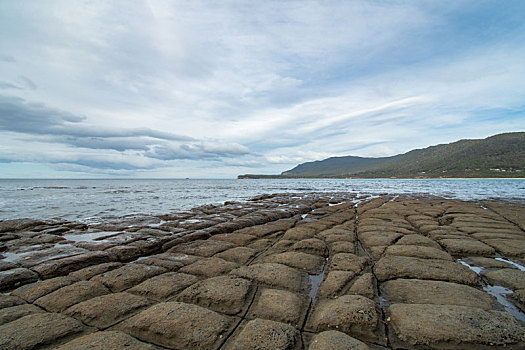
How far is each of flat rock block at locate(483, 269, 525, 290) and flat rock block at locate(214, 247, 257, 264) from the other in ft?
19.0

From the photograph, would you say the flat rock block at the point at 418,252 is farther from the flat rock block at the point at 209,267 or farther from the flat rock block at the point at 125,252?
the flat rock block at the point at 125,252

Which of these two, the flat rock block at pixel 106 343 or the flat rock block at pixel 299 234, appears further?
the flat rock block at pixel 299 234

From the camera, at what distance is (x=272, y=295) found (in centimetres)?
484

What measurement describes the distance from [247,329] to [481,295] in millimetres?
4453

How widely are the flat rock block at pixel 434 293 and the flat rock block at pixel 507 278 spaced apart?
99 centimetres

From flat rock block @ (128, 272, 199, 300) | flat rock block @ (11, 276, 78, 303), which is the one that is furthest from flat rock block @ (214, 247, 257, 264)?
flat rock block @ (11, 276, 78, 303)

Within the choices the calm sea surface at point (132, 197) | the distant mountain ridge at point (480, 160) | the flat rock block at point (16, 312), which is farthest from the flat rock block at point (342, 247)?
the distant mountain ridge at point (480, 160)

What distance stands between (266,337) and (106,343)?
7.13 feet

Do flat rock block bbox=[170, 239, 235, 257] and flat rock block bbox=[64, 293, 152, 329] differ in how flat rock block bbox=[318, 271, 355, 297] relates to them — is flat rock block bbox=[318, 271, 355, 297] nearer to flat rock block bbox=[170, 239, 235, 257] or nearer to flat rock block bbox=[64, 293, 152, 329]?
flat rock block bbox=[64, 293, 152, 329]

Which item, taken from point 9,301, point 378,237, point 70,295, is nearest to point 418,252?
point 378,237

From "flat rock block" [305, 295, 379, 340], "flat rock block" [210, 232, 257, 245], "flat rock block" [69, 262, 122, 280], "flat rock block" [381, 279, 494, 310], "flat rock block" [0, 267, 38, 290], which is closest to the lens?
"flat rock block" [305, 295, 379, 340]

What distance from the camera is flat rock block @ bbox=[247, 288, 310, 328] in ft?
13.6

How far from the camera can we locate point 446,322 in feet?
12.3

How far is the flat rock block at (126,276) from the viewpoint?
5645 mm
